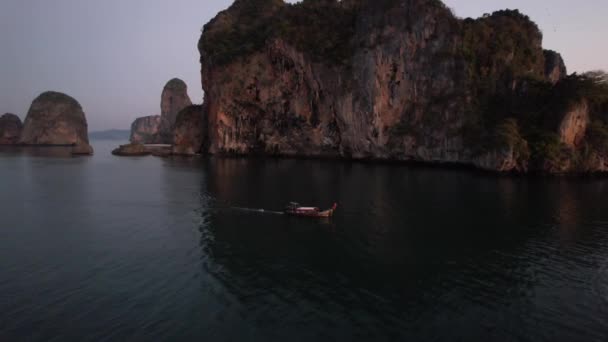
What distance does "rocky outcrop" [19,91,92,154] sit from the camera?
569 feet

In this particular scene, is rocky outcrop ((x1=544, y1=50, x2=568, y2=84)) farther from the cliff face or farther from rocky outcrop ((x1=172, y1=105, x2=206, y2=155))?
rocky outcrop ((x1=172, y1=105, x2=206, y2=155))

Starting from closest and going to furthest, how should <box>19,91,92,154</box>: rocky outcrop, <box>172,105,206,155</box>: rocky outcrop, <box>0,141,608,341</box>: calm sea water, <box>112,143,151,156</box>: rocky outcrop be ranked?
<box>0,141,608,341</box>: calm sea water
<box>172,105,206,155</box>: rocky outcrop
<box>112,143,151,156</box>: rocky outcrop
<box>19,91,92,154</box>: rocky outcrop

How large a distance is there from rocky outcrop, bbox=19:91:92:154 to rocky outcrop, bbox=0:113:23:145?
19.8 feet

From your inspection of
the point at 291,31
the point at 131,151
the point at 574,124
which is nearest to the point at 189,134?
the point at 131,151

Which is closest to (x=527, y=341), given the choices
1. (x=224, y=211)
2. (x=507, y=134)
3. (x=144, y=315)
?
(x=144, y=315)

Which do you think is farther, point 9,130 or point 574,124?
point 9,130

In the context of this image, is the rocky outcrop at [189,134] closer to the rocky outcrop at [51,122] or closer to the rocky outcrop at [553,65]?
the rocky outcrop at [51,122]

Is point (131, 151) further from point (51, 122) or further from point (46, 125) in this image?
point (46, 125)

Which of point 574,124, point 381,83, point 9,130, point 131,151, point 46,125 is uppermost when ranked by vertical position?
point 381,83

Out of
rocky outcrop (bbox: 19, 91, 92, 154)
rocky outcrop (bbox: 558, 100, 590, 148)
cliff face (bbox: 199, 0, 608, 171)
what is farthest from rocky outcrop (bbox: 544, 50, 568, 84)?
rocky outcrop (bbox: 19, 91, 92, 154)

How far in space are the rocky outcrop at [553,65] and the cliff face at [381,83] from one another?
292mm

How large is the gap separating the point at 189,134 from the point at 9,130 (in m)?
119

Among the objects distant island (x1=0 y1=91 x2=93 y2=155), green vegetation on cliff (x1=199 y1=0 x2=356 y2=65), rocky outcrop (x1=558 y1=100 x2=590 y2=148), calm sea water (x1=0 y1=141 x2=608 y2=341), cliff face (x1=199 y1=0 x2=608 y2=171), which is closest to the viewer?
calm sea water (x1=0 y1=141 x2=608 y2=341)

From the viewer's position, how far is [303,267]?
25.5 meters
